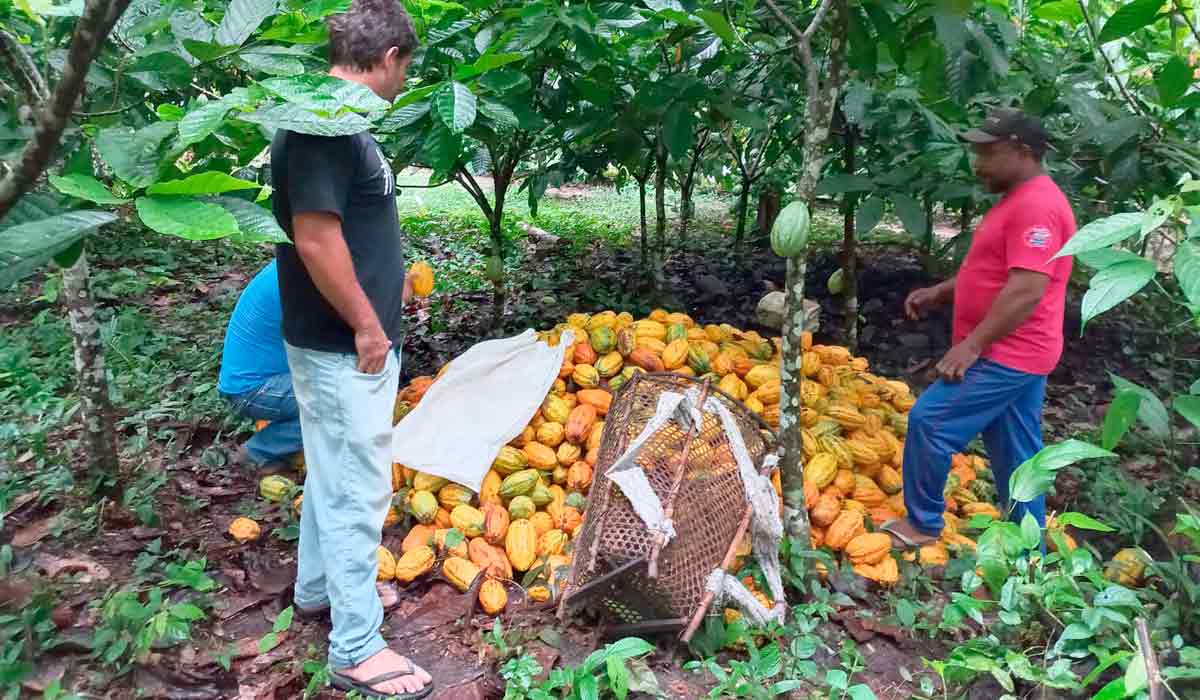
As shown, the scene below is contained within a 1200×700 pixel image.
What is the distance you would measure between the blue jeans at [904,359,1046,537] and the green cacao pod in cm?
83

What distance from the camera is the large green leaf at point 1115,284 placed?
0.96 meters

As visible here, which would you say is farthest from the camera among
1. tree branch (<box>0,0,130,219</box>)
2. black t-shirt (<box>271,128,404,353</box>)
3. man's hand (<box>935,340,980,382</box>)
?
man's hand (<box>935,340,980,382</box>)

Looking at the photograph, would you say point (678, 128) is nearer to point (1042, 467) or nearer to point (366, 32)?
point (366, 32)

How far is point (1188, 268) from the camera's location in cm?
96

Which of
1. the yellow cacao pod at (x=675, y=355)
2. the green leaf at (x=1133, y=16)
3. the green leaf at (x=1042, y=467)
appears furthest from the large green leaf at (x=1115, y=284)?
the yellow cacao pod at (x=675, y=355)

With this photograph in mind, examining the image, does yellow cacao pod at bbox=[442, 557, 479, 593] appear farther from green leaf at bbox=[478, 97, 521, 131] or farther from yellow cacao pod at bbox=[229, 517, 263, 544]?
green leaf at bbox=[478, 97, 521, 131]

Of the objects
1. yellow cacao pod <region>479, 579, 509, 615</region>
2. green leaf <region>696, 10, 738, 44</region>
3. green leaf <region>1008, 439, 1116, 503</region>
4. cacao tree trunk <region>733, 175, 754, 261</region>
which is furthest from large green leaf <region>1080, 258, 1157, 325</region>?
cacao tree trunk <region>733, 175, 754, 261</region>

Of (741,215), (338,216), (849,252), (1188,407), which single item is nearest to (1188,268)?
(1188,407)

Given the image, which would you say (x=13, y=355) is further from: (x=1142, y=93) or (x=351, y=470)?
(x=1142, y=93)

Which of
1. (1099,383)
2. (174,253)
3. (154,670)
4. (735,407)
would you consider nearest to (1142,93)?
(1099,383)

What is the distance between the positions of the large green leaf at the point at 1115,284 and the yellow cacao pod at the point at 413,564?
6.12 ft

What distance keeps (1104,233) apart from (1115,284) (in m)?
0.07

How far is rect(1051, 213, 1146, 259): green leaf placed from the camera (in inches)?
38.8

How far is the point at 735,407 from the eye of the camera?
2.48 m
